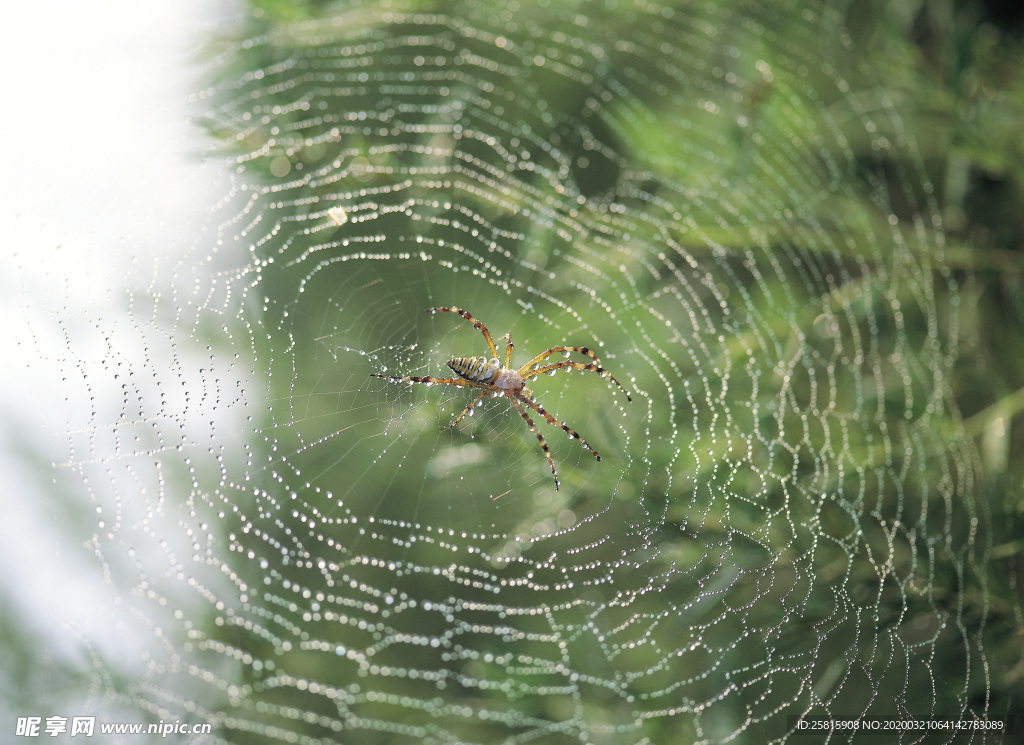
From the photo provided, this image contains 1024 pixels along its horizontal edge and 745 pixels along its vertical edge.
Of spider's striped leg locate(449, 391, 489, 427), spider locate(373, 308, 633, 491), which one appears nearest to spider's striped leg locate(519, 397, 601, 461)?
spider locate(373, 308, 633, 491)

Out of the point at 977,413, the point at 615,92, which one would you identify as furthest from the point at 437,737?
the point at 615,92

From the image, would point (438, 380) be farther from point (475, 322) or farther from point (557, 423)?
point (557, 423)

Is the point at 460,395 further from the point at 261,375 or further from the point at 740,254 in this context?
the point at 740,254

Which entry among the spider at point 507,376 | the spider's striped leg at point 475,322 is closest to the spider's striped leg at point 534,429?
the spider at point 507,376

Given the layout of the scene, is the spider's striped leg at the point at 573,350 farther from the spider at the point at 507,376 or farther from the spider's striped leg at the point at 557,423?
the spider's striped leg at the point at 557,423

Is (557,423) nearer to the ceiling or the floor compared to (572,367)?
nearer to the floor

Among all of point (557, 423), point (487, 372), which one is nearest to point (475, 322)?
point (487, 372)
